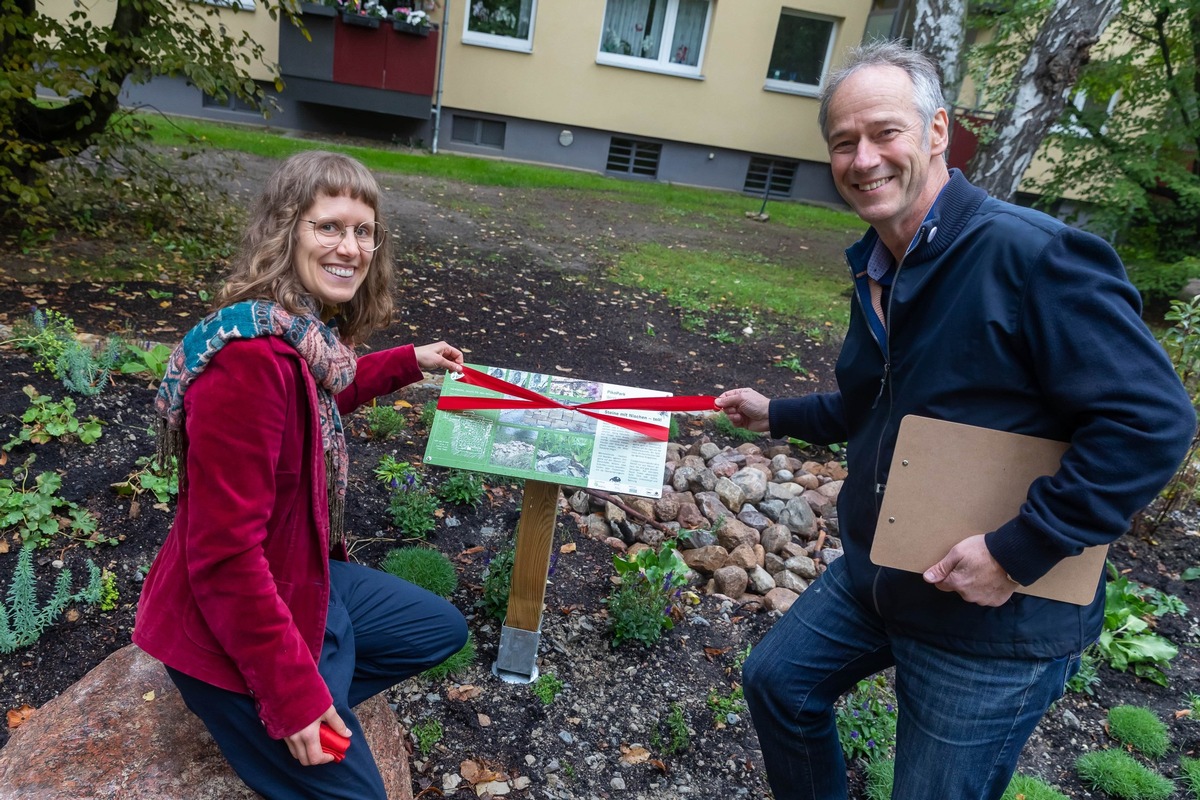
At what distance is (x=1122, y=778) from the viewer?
2.84 m

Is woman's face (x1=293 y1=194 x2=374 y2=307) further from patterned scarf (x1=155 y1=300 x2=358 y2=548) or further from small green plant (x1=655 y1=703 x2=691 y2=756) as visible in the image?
small green plant (x1=655 y1=703 x2=691 y2=756)

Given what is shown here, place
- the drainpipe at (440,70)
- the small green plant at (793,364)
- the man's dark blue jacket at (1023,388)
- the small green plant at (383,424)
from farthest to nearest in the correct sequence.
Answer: the drainpipe at (440,70) < the small green plant at (793,364) < the small green plant at (383,424) < the man's dark blue jacket at (1023,388)

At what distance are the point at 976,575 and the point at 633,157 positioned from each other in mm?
14334

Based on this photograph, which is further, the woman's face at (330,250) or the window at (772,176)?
the window at (772,176)

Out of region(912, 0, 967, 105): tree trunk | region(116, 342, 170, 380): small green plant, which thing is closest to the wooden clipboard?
region(116, 342, 170, 380): small green plant

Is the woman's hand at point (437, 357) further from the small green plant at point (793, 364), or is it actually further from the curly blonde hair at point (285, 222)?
the small green plant at point (793, 364)

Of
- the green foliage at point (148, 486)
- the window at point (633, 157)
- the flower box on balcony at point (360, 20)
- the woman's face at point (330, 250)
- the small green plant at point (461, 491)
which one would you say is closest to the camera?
the woman's face at point (330, 250)

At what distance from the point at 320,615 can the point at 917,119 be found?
1.78m

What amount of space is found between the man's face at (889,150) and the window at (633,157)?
1365 cm

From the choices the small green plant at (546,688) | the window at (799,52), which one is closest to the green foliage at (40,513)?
the small green plant at (546,688)

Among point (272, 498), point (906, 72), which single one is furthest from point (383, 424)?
point (906, 72)

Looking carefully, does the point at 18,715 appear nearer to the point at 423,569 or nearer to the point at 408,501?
the point at 423,569

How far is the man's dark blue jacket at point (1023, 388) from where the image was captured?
1.53 meters

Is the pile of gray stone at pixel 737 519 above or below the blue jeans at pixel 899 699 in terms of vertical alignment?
below
